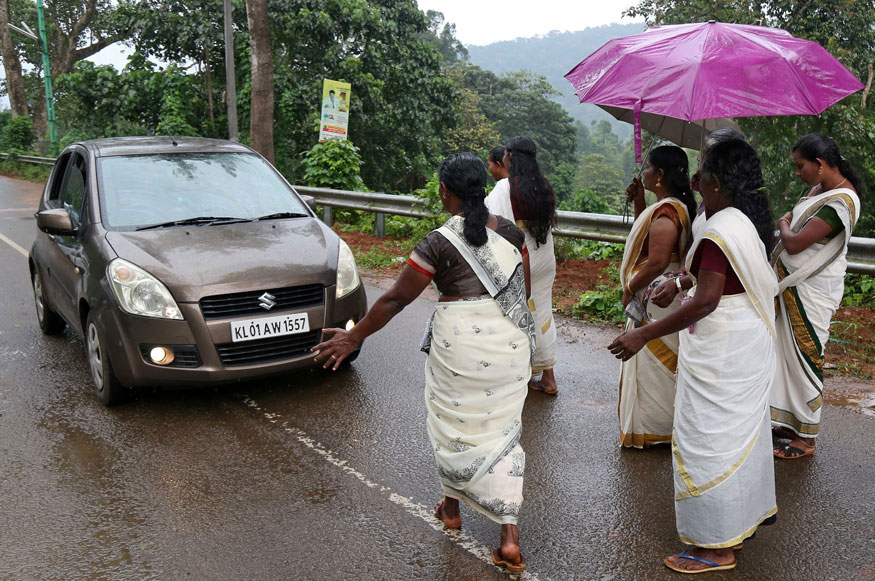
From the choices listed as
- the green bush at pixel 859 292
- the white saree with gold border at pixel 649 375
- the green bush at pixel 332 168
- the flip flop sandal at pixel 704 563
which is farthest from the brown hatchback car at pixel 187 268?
the green bush at pixel 332 168

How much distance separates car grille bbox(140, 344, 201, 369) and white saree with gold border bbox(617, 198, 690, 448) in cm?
254

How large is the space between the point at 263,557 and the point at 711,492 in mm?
1871

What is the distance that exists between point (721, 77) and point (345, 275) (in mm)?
2706

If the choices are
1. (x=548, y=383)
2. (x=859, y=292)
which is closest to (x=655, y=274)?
(x=548, y=383)

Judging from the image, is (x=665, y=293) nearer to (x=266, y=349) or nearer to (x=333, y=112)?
(x=266, y=349)

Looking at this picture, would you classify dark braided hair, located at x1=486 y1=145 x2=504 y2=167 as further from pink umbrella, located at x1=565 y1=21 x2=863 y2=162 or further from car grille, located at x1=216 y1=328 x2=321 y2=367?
car grille, located at x1=216 y1=328 x2=321 y2=367

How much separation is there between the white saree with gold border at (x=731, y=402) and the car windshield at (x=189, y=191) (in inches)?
142

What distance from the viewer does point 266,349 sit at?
15.8 feet

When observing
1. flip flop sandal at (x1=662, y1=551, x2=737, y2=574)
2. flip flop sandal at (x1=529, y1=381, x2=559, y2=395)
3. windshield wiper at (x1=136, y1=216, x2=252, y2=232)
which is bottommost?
flip flop sandal at (x1=529, y1=381, x2=559, y2=395)

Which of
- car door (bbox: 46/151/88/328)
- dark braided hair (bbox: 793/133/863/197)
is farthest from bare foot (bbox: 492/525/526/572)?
car door (bbox: 46/151/88/328)

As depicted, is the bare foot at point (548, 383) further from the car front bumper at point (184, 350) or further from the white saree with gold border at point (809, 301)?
the car front bumper at point (184, 350)

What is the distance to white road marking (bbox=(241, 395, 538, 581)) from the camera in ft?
10.7

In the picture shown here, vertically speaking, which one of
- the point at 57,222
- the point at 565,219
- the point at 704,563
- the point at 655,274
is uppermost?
the point at 655,274

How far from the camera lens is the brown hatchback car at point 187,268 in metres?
4.64
